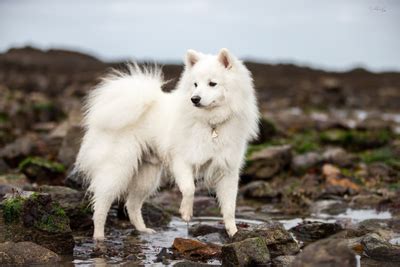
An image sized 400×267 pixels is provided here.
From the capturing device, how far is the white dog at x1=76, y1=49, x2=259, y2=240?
774 cm

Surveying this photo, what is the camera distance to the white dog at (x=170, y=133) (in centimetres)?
774

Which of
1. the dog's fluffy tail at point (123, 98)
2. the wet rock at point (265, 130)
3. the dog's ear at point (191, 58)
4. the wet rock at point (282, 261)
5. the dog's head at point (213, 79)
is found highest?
the dog's ear at point (191, 58)

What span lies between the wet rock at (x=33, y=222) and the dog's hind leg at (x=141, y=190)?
203cm

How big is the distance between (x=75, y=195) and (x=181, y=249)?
93.0 inches

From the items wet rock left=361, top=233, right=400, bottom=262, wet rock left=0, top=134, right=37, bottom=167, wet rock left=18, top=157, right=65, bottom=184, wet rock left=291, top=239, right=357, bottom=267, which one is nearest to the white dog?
wet rock left=361, top=233, right=400, bottom=262

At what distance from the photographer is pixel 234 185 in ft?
26.4

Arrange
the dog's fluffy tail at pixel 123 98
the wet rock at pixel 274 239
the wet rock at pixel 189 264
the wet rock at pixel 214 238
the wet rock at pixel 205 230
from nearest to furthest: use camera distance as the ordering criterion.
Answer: the wet rock at pixel 189 264, the wet rock at pixel 274 239, the wet rock at pixel 214 238, the dog's fluffy tail at pixel 123 98, the wet rock at pixel 205 230

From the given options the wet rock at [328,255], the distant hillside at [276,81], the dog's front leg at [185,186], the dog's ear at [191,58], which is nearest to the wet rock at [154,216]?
the dog's front leg at [185,186]

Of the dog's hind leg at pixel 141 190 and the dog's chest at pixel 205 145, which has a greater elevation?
the dog's chest at pixel 205 145

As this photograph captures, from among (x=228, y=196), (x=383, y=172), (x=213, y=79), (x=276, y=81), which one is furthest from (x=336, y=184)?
(x=276, y=81)

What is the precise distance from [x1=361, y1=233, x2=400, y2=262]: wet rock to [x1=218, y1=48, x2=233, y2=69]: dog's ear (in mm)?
2670

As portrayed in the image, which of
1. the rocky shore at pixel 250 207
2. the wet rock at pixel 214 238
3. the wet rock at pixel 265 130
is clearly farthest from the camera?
the wet rock at pixel 265 130

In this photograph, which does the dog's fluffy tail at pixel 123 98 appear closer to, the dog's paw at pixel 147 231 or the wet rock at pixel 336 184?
the dog's paw at pixel 147 231

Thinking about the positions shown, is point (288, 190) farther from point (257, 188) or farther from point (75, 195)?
point (75, 195)
